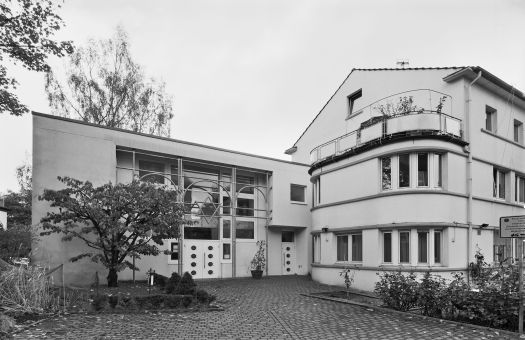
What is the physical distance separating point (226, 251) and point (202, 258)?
1511mm

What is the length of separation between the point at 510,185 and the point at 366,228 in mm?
7485

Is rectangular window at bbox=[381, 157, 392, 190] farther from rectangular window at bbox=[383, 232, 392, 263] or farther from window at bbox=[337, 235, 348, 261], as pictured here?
window at bbox=[337, 235, 348, 261]

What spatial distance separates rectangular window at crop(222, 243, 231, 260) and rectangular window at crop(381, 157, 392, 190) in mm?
9528

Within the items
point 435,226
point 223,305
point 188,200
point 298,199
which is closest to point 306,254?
point 298,199

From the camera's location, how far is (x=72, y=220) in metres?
15.2

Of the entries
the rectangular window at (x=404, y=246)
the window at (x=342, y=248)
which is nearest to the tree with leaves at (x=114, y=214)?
the window at (x=342, y=248)

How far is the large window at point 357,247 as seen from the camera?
54.6 ft

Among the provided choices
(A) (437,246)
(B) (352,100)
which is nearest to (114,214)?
(A) (437,246)

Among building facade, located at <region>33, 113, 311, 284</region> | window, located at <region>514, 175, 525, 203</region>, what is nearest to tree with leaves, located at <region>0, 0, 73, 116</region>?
building facade, located at <region>33, 113, 311, 284</region>

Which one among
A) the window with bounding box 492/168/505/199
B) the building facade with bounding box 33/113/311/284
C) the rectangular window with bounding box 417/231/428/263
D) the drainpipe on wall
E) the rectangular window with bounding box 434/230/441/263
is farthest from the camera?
the window with bounding box 492/168/505/199

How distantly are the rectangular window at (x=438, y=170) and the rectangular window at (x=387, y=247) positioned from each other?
8.28 feet

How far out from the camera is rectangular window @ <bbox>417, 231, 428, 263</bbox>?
1427cm

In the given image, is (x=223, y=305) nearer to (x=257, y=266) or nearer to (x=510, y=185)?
(x=257, y=266)

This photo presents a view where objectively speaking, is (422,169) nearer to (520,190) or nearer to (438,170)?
(438,170)
